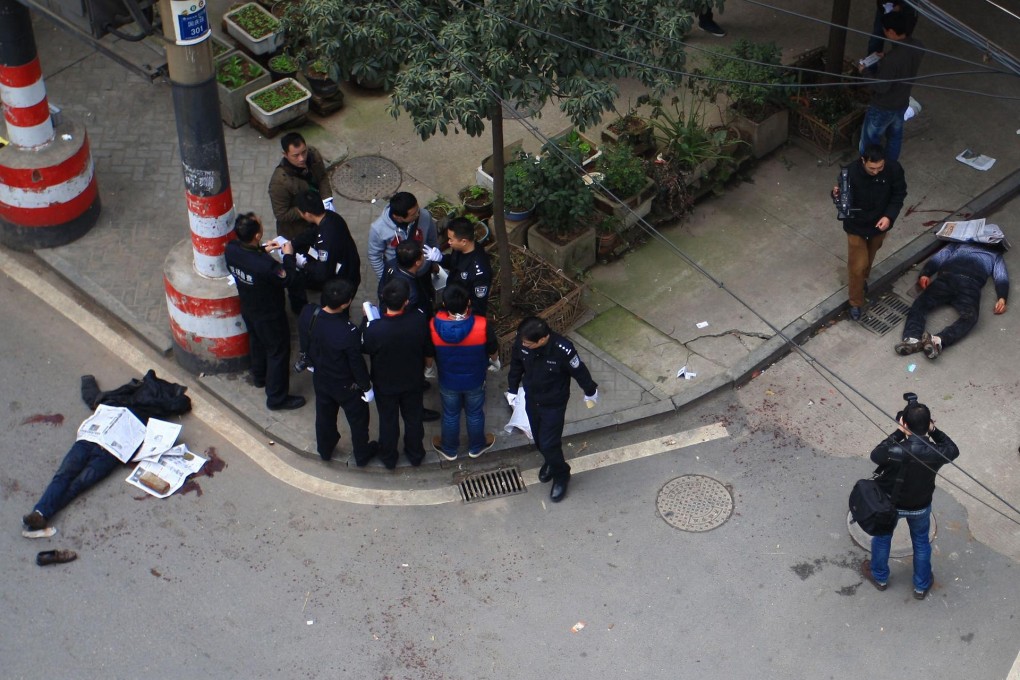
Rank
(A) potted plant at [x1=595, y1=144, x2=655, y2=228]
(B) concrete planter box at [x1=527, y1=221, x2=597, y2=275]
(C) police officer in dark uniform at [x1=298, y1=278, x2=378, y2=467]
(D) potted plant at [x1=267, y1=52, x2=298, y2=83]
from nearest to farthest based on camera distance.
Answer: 1. (C) police officer in dark uniform at [x1=298, y1=278, x2=378, y2=467]
2. (B) concrete planter box at [x1=527, y1=221, x2=597, y2=275]
3. (A) potted plant at [x1=595, y1=144, x2=655, y2=228]
4. (D) potted plant at [x1=267, y1=52, x2=298, y2=83]

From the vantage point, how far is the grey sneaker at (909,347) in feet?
35.6

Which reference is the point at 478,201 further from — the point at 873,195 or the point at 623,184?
the point at 873,195

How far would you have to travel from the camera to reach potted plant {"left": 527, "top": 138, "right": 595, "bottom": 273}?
11156 mm

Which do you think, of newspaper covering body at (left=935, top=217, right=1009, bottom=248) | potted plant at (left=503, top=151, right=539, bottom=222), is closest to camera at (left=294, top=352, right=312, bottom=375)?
potted plant at (left=503, top=151, right=539, bottom=222)

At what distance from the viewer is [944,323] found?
36.6ft

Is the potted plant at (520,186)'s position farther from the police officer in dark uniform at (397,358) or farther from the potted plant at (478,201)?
the police officer in dark uniform at (397,358)

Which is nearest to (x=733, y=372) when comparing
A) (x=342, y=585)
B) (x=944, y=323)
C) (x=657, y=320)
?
(x=657, y=320)

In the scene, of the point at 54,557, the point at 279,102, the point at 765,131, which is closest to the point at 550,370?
the point at 54,557

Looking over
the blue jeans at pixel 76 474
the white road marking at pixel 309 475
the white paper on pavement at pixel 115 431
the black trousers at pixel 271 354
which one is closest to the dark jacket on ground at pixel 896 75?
the white road marking at pixel 309 475

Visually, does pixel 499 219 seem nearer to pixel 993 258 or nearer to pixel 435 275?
pixel 435 275

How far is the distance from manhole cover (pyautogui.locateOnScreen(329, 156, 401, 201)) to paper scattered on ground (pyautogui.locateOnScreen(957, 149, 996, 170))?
579cm

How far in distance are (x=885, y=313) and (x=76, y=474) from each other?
279 inches

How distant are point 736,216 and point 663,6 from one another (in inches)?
136

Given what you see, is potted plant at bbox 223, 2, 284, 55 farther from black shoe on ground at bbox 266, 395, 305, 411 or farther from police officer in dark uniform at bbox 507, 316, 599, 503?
police officer in dark uniform at bbox 507, 316, 599, 503
